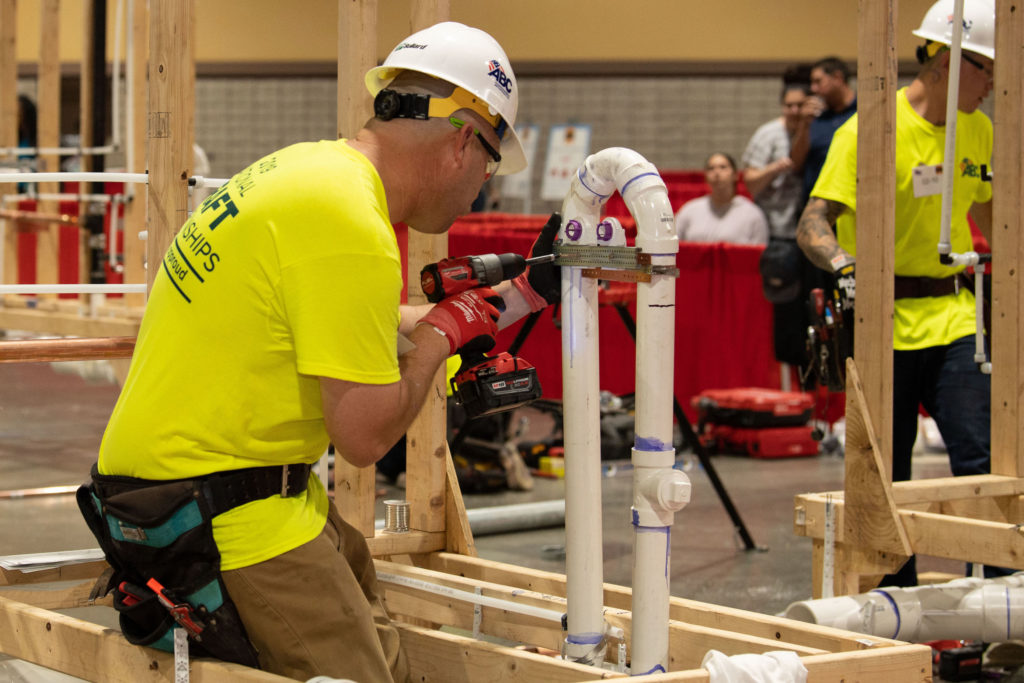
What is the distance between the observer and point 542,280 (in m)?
3.08

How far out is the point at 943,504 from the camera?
4.66 meters

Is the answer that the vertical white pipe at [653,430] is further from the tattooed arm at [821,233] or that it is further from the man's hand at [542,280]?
the tattooed arm at [821,233]

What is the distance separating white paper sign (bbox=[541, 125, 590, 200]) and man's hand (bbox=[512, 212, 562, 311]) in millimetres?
12067

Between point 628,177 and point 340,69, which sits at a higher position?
point 340,69

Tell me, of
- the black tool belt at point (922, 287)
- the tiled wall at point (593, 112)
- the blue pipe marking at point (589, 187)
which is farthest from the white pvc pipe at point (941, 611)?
the tiled wall at point (593, 112)

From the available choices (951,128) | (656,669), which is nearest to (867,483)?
(951,128)

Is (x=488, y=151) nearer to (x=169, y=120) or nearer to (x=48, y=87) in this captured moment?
(x=169, y=120)

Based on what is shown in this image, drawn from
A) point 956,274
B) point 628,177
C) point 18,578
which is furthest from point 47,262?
point 628,177

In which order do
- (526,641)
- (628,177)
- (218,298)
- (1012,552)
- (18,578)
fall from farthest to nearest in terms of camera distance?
(1012,552)
(18,578)
(526,641)
(628,177)
(218,298)

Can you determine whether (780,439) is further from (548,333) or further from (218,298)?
(218,298)

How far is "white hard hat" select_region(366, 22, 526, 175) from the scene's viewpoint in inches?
111

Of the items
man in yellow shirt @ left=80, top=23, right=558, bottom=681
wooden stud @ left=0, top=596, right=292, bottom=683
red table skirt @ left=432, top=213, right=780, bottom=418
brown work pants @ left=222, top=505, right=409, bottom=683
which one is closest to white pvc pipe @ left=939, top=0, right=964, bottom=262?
man in yellow shirt @ left=80, top=23, right=558, bottom=681

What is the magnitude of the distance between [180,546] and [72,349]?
2045mm

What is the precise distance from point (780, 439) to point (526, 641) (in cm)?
566
